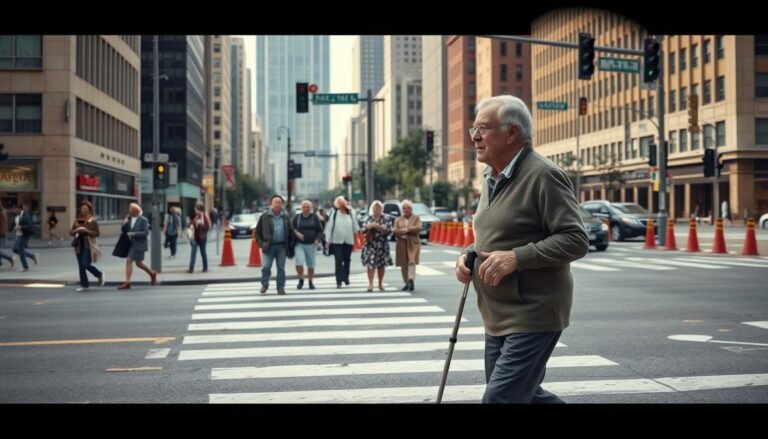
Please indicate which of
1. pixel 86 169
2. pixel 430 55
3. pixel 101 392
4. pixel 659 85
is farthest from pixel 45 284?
pixel 430 55

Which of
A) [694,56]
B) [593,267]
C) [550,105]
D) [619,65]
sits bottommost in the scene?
[593,267]

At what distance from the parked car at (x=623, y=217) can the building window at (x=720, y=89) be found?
26.9 metres

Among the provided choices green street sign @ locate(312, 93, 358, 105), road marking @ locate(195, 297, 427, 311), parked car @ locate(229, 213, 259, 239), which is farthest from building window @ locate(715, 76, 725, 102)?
road marking @ locate(195, 297, 427, 311)

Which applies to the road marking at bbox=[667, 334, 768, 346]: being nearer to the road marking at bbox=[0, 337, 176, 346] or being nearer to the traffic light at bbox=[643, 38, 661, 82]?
the road marking at bbox=[0, 337, 176, 346]

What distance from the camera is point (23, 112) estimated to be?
137 feet

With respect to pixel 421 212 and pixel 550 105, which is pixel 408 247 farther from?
pixel 421 212

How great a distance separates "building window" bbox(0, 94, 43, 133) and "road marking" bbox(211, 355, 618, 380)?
37657 mm

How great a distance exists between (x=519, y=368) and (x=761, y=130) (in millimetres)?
58461

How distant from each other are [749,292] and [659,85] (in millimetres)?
16735

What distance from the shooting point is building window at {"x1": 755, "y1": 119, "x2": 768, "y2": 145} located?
56250 millimetres

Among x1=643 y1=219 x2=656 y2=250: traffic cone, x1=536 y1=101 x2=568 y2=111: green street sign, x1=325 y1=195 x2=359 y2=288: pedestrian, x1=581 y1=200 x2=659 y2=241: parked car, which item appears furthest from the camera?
x1=536 y1=101 x2=568 y2=111: green street sign

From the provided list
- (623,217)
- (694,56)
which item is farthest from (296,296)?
(694,56)

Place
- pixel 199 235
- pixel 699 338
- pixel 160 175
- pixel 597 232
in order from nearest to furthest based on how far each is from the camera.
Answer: pixel 699 338 < pixel 199 235 < pixel 160 175 < pixel 597 232
